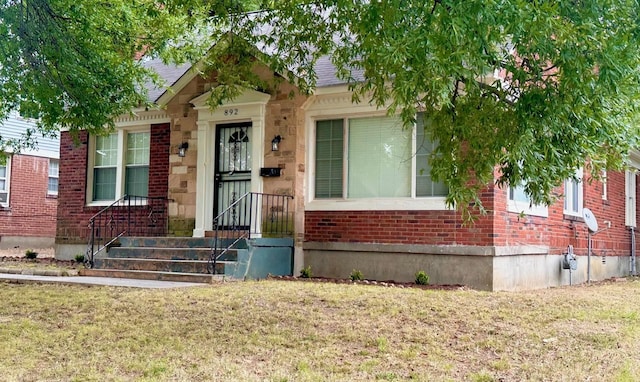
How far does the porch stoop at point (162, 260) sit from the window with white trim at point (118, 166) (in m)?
2.49

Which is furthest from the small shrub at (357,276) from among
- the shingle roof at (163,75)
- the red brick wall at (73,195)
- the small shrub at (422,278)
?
the red brick wall at (73,195)

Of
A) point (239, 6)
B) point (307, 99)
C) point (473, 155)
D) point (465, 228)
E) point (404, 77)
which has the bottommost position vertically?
point (465, 228)

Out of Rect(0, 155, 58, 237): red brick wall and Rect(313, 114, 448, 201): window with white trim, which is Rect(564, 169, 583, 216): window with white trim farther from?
Rect(0, 155, 58, 237): red brick wall

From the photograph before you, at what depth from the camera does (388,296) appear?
879 centimetres

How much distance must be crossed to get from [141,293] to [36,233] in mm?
17748

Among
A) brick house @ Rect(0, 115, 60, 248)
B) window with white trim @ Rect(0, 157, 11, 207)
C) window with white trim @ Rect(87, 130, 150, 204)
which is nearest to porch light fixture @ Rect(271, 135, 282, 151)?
window with white trim @ Rect(87, 130, 150, 204)

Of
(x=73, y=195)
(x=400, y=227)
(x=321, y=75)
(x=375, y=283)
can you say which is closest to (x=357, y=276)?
(x=375, y=283)

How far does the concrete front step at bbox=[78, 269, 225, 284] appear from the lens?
10562 mm

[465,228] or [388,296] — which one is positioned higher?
[465,228]

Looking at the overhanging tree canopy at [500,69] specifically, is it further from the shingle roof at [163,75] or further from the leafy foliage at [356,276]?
the shingle roof at [163,75]

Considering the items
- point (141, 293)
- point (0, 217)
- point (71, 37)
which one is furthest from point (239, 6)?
point (0, 217)

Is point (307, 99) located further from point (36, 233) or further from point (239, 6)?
point (36, 233)

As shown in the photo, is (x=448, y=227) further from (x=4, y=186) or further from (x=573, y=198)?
(x=4, y=186)

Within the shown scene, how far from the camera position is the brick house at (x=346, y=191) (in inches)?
438
